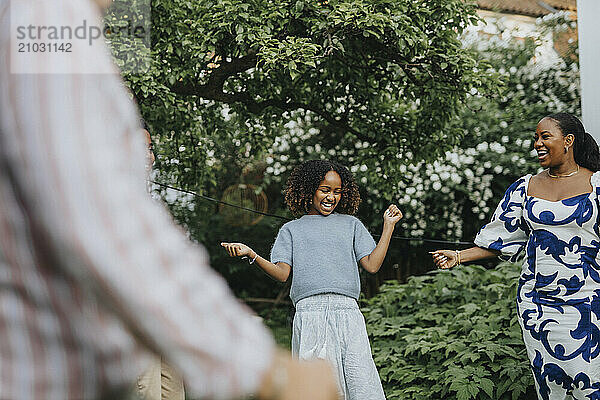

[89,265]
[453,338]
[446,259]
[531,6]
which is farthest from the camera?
[531,6]

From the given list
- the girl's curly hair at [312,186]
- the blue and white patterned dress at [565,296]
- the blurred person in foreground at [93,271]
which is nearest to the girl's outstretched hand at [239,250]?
the girl's curly hair at [312,186]

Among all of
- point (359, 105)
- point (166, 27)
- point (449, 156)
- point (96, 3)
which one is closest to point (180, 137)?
point (166, 27)

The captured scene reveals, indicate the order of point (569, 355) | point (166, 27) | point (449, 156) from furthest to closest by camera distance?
point (449, 156) < point (166, 27) < point (569, 355)

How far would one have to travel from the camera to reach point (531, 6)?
33.2ft

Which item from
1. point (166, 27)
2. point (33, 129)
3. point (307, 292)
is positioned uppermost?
point (166, 27)

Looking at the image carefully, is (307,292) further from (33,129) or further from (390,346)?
(33,129)

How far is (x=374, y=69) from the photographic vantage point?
17.2 ft

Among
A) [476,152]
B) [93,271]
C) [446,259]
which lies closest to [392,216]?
[446,259]

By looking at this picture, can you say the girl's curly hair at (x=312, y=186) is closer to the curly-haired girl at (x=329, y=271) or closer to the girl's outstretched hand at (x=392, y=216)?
the curly-haired girl at (x=329, y=271)

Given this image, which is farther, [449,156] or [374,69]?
[449,156]

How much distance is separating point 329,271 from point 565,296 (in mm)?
1036

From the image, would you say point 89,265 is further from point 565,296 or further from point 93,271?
point 565,296

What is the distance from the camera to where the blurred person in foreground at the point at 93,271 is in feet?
1.82

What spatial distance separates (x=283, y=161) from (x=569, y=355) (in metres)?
4.70
